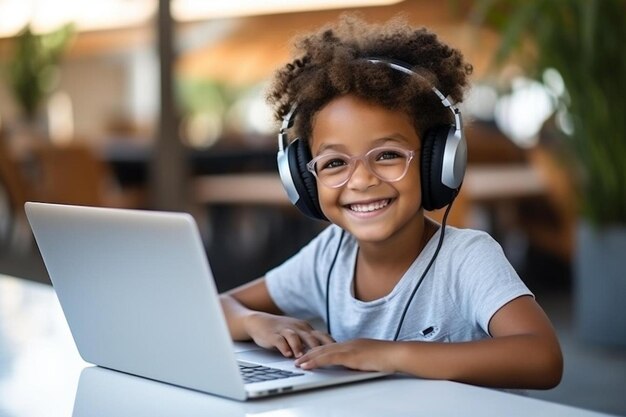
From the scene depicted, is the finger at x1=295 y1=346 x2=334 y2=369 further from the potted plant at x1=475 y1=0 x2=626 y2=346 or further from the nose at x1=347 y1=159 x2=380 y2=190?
the potted plant at x1=475 y1=0 x2=626 y2=346

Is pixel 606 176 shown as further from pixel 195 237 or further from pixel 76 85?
pixel 76 85

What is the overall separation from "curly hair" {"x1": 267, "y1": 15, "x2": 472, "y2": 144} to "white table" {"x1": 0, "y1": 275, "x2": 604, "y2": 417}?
0.39 m

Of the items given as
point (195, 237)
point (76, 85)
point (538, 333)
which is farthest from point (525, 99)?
point (76, 85)

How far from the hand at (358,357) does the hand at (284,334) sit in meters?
0.11

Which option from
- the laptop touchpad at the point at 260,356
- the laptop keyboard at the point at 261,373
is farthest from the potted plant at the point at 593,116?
the laptop keyboard at the point at 261,373

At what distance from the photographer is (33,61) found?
745cm

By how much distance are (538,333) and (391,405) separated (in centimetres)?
24

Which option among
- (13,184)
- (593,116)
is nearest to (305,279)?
(593,116)

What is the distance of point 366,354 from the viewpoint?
120 centimetres

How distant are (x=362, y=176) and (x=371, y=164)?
0.07 ft

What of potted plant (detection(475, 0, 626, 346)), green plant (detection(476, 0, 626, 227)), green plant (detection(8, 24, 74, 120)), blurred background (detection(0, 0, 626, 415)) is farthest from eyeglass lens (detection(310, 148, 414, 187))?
green plant (detection(8, 24, 74, 120))

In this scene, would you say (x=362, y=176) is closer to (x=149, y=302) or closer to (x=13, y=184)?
(x=149, y=302)

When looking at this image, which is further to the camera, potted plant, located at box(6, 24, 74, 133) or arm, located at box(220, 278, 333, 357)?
potted plant, located at box(6, 24, 74, 133)

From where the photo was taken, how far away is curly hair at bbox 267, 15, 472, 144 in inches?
56.1
